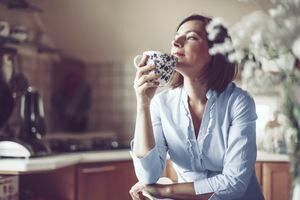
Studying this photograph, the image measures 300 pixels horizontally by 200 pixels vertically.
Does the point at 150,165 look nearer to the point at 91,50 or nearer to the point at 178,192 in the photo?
the point at 178,192

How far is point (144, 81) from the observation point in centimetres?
136

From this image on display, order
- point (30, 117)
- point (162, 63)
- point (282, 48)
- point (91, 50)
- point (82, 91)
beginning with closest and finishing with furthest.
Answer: point (282, 48) < point (162, 63) < point (30, 117) < point (82, 91) < point (91, 50)

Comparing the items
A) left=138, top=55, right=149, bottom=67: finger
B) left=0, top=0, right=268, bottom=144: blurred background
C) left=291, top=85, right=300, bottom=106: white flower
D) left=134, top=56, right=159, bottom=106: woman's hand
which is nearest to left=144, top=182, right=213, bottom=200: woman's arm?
left=134, top=56, right=159, bottom=106: woman's hand

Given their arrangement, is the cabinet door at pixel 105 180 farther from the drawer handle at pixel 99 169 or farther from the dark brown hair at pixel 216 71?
the dark brown hair at pixel 216 71

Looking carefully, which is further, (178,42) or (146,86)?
(178,42)

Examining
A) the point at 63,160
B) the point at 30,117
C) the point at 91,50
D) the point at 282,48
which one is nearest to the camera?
the point at 282,48

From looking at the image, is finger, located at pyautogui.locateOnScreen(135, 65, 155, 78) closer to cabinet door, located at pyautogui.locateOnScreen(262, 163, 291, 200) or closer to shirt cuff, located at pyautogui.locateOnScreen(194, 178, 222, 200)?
shirt cuff, located at pyautogui.locateOnScreen(194, 178, 222, 200)

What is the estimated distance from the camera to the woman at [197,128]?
137cm

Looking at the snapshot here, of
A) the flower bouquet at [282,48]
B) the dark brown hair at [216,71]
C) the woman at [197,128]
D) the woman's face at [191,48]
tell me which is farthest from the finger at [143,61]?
the flower bouquet at [282,48]

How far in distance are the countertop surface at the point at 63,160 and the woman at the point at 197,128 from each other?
0.49 metres

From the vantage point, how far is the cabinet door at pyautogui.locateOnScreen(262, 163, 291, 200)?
7.36 feet

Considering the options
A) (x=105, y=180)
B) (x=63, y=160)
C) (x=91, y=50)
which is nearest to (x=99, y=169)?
(x=105, y=180)

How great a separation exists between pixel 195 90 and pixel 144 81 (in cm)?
24

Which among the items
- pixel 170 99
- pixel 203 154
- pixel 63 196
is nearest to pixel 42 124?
pixel 63 196
